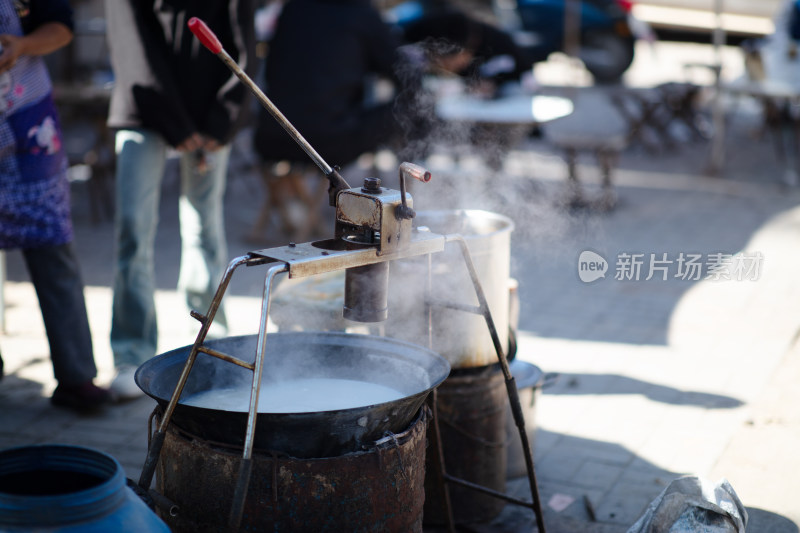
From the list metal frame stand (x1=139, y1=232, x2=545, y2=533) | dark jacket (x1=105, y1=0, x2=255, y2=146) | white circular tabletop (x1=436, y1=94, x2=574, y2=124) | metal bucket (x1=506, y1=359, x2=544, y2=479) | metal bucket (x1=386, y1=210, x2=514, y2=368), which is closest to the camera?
metal frame stand (x1=139, y1=232, x2=545, y2=533)

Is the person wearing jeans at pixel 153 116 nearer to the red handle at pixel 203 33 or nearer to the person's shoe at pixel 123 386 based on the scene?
the person's shoe at pixel 123 386

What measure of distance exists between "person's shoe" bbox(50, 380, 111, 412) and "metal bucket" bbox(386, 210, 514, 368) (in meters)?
1.59

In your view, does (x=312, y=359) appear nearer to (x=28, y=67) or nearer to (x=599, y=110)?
(x=28, y=67)

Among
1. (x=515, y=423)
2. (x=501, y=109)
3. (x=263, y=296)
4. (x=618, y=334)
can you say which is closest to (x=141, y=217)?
(x=515, y=423)

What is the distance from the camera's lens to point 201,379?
8.80ft

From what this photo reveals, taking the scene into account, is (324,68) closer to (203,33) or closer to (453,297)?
(453,297)

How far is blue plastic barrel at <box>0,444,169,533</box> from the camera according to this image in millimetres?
1789

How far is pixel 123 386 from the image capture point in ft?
13.3

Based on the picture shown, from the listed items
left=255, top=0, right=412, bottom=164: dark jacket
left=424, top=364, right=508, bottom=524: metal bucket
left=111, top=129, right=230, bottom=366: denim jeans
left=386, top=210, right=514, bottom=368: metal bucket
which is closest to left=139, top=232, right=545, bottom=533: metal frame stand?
left=386, top=210, right=514, bottom=368: metal bucket

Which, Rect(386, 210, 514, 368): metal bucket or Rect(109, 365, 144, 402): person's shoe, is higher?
Rect(386, 210, 514, 368): metal bucket

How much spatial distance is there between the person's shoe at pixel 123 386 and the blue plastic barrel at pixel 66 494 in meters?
2.09

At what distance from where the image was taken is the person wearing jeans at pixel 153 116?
4047 mm

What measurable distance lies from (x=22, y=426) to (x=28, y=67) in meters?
1.53

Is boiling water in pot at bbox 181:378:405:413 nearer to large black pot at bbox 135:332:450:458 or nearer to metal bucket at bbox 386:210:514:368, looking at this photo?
large black pot at bbox 135:332:450:458
